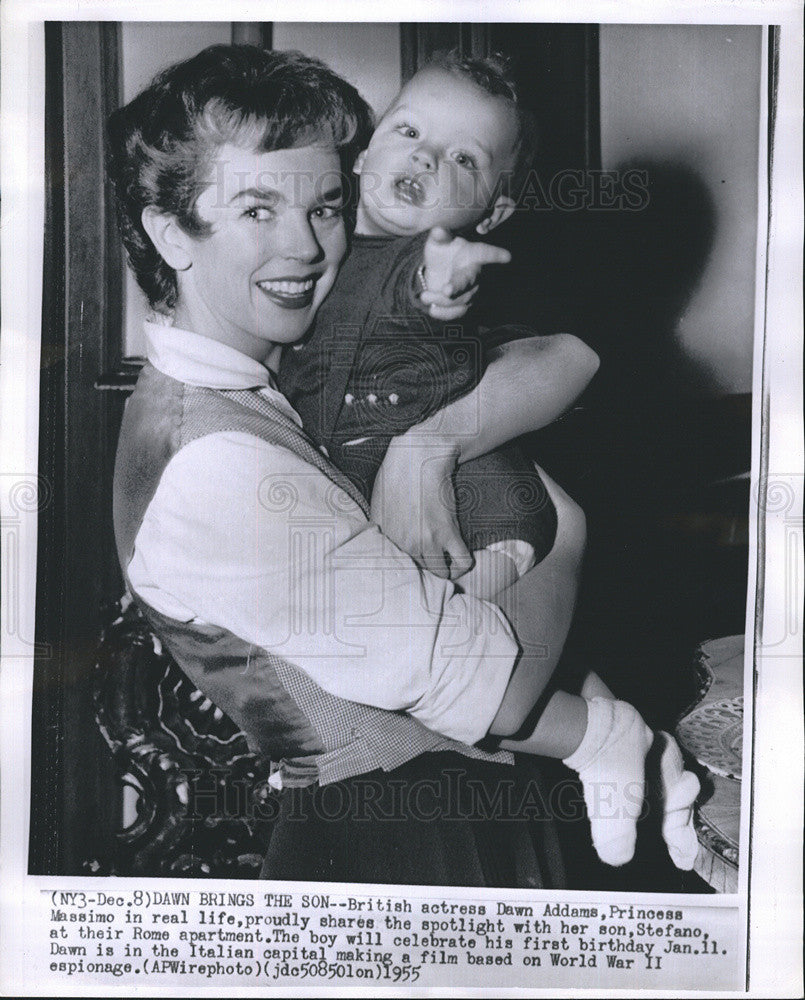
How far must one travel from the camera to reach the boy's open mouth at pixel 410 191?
1.07 meters

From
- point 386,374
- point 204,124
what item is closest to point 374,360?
point 386,374

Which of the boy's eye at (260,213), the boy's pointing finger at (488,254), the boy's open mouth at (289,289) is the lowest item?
the boy's open mouth at (289,289)

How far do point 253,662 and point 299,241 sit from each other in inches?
15.9

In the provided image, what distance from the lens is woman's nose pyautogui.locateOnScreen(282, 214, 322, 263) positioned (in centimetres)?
107

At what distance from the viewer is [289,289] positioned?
3.54ft

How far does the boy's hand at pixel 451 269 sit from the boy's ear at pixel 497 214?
0.05 feet

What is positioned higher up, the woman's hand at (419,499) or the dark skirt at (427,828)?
the woman's hand at (419,499)

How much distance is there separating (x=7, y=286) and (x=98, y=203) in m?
0.12

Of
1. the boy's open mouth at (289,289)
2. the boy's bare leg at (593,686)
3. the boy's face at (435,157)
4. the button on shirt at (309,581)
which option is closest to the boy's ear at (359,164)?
the boy's face at (435,157)

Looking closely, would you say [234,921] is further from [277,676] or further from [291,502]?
[291,502]

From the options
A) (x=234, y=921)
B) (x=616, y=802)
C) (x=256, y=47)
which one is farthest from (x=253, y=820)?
(x=256, y=47)

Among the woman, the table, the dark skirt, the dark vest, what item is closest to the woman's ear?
the woman

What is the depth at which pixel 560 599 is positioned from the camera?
1088 millimetres

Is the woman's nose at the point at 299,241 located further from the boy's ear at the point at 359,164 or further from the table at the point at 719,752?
the table at the point at 719,752
